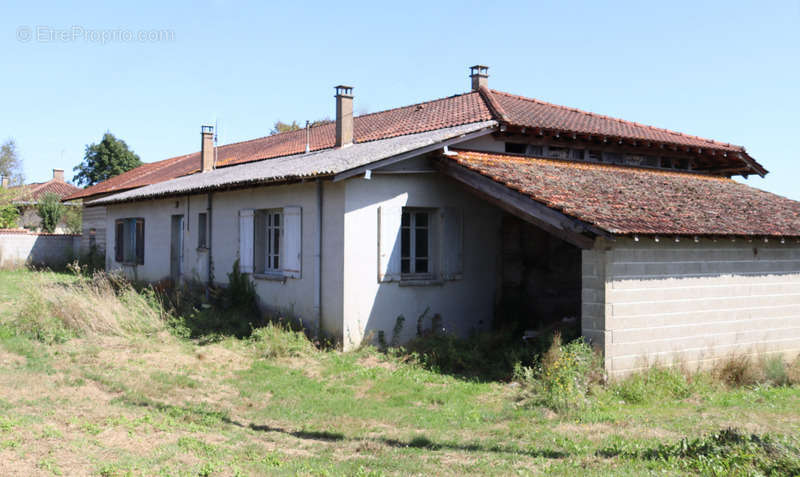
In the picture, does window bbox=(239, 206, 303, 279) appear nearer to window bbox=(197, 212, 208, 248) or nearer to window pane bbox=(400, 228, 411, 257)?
window pane bbox=(400, 228, 411, 257)

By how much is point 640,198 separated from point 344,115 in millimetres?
7128

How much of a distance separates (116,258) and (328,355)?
→ 13610 mm

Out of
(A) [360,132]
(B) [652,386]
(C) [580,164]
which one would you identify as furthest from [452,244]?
(A) [360,132]

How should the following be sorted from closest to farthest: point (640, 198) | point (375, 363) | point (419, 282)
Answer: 1. point (375, 363)
2. point (640, 198)
3. point (419, 282)

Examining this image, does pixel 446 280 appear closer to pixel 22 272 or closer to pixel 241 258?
pixel 241 258

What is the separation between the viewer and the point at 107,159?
48.0 metres

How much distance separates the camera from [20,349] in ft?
34.3

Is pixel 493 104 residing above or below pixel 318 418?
above

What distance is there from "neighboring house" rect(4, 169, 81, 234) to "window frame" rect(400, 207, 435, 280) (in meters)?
23.5

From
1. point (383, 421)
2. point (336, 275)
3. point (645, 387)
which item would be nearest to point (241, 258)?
point (336, 275)

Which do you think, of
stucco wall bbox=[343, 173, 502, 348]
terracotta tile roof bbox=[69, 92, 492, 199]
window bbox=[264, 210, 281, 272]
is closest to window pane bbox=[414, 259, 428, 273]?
stucco wall bbox=[343, 173, 502, 348]

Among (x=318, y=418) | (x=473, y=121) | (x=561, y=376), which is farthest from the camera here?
(x=473, y=121)

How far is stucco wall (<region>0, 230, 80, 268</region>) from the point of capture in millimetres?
26734

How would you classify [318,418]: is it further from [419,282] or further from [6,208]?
[6,208]
